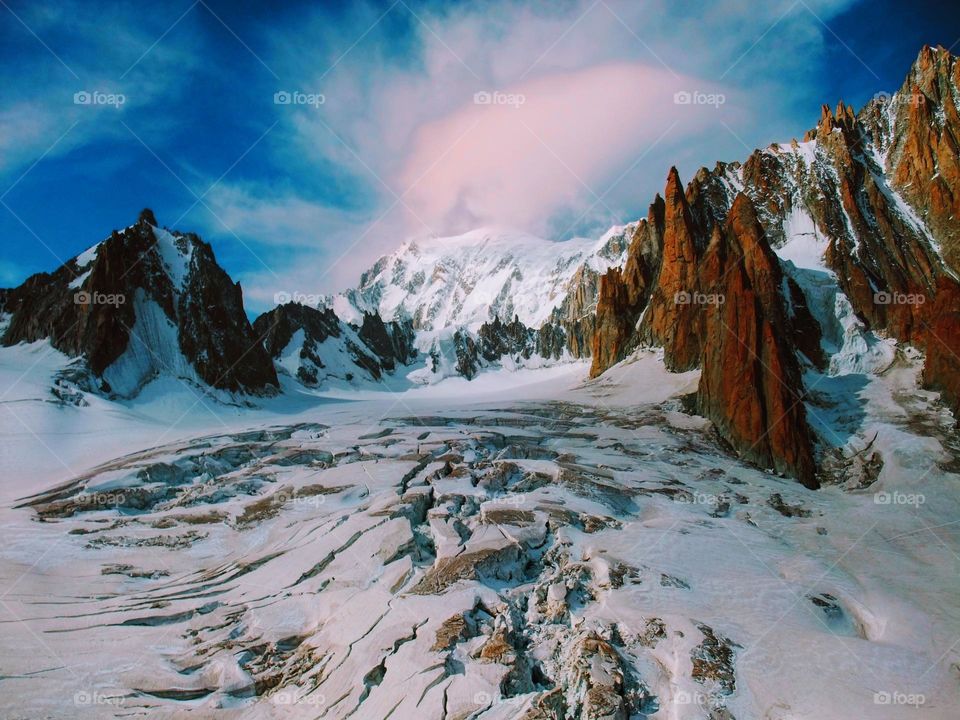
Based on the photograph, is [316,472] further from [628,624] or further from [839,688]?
[839,688]

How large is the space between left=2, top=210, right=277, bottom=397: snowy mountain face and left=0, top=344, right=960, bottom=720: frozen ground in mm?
24090

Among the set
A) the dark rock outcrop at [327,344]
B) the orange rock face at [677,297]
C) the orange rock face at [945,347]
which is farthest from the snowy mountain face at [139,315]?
the orange rock face at [945,347]

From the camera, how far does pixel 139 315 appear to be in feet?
208

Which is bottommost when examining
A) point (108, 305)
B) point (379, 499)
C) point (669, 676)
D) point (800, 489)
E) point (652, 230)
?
point (800, 489)

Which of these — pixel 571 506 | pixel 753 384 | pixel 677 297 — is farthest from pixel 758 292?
pixel 571 506

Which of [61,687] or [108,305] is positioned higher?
[108,305]

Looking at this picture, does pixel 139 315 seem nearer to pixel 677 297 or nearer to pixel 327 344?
pixel 677 297

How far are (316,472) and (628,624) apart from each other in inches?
792

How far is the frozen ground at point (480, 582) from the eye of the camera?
11.9 meters

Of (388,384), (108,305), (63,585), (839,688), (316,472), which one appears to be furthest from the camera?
(388,384)

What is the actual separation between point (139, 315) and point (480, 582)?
64175 millimetres

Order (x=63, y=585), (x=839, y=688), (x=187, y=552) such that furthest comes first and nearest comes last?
(x=187, y=552)
(x=63, y=585)
(x=839, y=688)

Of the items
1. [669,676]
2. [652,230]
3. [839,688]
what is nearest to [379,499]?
[669,676]

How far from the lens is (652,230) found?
7850cm
